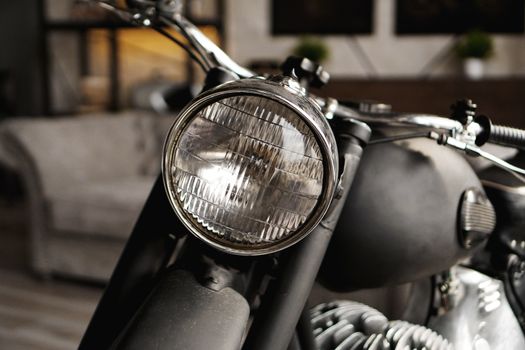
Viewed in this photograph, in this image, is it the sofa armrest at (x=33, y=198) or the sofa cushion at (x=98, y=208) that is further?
the sofa armrest at (x=33, y=198)

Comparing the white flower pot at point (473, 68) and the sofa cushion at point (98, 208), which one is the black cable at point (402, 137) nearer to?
the sofa cushion at point (98, 208)

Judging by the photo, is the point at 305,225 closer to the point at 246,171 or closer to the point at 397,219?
the point at 246,171

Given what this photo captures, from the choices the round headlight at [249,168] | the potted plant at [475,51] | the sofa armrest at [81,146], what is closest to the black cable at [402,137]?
the round headlight at [249,168]

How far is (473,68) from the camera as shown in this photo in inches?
148

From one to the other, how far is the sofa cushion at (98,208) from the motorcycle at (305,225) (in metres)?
1.84

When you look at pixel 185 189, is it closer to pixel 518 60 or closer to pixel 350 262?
pixel 350 262

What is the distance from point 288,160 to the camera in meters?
0.47

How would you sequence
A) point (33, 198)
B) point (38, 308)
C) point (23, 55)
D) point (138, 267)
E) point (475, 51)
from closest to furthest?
point (138, 267), point (38, 308), point (33, 198), point (475, 51), point (23, 55)

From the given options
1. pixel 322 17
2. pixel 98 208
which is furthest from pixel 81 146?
pixel 322 17

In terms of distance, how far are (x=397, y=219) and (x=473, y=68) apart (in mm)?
3438

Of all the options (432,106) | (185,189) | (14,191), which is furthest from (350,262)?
(14,191)

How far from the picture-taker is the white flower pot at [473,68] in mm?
3736


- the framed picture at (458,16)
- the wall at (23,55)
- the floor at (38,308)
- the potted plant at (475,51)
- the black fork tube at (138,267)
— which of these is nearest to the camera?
the black fork tube at (138,267)

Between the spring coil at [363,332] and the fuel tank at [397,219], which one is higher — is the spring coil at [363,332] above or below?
below
